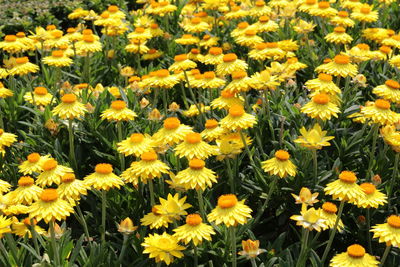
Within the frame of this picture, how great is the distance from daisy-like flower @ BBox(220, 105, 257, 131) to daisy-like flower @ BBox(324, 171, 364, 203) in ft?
1.91

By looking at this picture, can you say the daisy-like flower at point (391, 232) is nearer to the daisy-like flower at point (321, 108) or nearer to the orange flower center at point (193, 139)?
the daisy-like flower at point (321, 108)

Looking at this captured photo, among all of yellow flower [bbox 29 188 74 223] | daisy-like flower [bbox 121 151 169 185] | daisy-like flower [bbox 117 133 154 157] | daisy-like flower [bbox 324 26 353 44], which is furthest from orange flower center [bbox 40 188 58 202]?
daisy-like flower [bbox 324 26 353 44]

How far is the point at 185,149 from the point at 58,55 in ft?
6.20

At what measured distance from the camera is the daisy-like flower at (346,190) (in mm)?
2627

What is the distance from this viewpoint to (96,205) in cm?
344

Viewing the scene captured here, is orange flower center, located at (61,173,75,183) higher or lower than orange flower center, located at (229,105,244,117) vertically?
lower

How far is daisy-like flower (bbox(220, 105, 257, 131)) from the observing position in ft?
9.99

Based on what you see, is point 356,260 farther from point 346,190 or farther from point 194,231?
point 194,231

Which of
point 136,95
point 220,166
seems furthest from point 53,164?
point 136,95

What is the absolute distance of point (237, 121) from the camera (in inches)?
121

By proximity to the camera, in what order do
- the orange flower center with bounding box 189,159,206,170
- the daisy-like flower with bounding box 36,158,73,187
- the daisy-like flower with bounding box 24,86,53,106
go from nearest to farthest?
the orange flower center with bounding box 189,159,206,170
the daisy-like flower with bounding box 36,158,73,187
the daisy-like flower with bounding box 24,86,53,106

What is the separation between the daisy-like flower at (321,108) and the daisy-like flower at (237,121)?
324 mm

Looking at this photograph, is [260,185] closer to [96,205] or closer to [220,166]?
[220,166]

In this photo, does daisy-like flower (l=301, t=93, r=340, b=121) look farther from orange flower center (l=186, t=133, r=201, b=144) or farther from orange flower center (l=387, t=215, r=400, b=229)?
orange flower center (l=387, t=215, r=400, b=229)
